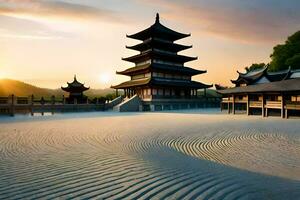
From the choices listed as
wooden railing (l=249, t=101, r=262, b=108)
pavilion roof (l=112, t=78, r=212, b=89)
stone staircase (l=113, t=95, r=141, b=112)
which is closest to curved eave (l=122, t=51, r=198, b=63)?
pavilion roof (l=112, t=78, r=212, b=89)

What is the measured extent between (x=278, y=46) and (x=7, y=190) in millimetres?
61316

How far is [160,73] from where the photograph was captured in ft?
151

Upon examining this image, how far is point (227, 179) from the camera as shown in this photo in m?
5.99

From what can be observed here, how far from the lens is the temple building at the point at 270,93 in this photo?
2555 cm

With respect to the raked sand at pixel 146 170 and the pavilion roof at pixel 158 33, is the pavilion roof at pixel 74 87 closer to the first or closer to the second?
the pavilion roof at pixel 158 33

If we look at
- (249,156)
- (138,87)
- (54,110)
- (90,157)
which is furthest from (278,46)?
(90,157)

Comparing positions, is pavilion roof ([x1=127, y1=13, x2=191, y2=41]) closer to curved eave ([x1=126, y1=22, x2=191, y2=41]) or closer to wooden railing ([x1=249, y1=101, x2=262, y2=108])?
curved eave ([x1=126, y1=22, x2=191, y2=41])

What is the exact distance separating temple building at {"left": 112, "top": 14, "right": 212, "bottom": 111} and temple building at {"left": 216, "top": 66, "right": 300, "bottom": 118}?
31.8 feet

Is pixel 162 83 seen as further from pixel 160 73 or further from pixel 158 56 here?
pixel 158 56

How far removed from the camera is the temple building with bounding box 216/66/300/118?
25547 mm

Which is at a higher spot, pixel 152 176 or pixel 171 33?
pixel 171 33

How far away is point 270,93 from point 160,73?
22.3 m

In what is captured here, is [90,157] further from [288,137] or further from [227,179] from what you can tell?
[288,137]

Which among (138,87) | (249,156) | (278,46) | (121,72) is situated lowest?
(249,156)
